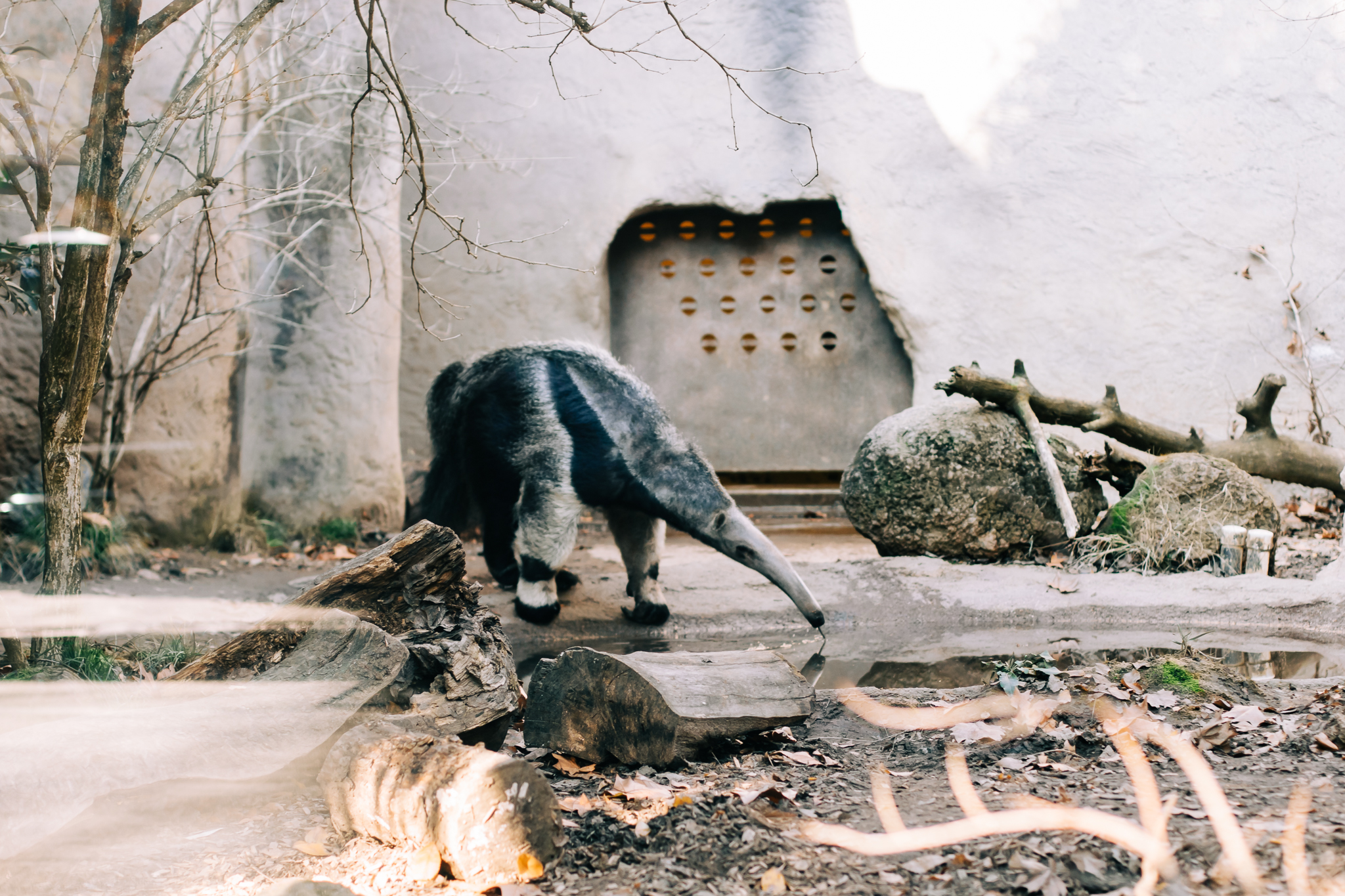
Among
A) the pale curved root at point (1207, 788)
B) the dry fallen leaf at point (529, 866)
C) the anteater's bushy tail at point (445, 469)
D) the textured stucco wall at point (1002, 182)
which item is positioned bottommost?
the dry fallen leaf at point (529, 866)

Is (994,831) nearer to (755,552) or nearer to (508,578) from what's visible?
(755,552)

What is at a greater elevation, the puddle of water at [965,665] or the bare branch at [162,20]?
the bare branch at [162,20]

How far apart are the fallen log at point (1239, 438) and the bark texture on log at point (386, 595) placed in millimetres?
3853

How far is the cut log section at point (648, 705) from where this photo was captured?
258 centimetres

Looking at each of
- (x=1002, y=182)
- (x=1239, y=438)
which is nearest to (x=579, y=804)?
(x=1239, y=438)

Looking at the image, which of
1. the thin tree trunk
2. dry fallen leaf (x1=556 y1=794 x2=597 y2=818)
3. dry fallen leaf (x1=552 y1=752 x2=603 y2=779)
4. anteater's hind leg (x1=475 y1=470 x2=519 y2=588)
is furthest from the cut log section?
anteater's hind leg (x1=475 y1=470 x2=519 y2=588)

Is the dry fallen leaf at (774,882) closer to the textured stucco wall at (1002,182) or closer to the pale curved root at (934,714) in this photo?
the pale curved root at (934,714)

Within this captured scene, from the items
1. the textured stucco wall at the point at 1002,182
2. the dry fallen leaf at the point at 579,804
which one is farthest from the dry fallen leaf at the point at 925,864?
the textured stucco wall at the point at 1002,182

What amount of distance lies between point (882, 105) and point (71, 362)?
298 inches

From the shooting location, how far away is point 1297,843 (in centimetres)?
178

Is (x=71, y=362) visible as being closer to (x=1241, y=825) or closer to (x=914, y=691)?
(x=914, y=691)

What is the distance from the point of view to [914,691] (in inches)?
132

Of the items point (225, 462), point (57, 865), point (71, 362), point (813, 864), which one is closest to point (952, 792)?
point (813, 864)

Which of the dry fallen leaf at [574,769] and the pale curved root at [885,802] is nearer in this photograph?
the pale curved root at [885,802]
